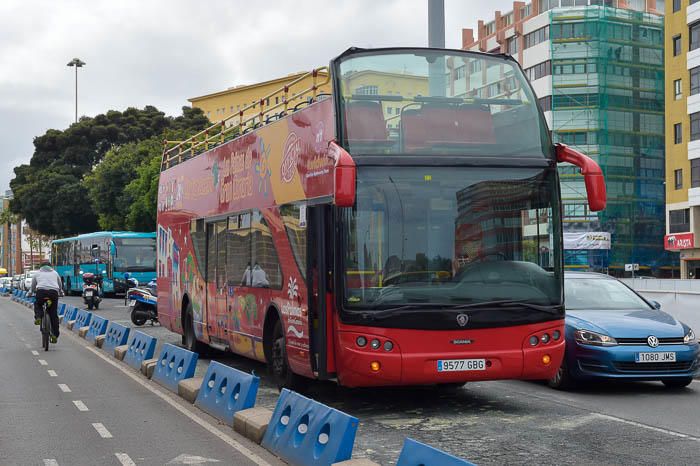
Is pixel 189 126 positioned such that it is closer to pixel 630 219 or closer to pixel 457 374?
pixel 630 219

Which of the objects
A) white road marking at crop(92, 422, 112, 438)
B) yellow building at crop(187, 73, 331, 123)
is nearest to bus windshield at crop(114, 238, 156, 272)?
white road marking at crop(92, 422, 112, 438)

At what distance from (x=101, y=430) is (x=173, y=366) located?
10.6 feet

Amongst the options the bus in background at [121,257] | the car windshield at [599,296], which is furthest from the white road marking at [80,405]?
the bus in background at [121,257]

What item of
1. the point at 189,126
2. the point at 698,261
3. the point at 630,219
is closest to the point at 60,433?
the point at 698,261

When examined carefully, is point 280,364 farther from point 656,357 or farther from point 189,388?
point 656,357

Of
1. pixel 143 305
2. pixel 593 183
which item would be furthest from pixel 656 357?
pixel 143 305

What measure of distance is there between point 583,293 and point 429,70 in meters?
4.38

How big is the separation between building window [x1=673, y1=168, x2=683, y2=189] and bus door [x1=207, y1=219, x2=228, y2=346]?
45.4 meters

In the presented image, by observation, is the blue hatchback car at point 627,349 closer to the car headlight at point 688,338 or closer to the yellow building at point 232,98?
the car headlight at point 688,338

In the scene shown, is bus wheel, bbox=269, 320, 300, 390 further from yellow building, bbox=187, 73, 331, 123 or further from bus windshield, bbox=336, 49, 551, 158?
yellow building, bbox=187, 73, 331, 123

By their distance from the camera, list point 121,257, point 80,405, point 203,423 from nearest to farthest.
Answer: point 203,423 < point 80,405 < point 121,257

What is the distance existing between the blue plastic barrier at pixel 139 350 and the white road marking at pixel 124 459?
672 cm

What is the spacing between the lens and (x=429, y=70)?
34.9 feet

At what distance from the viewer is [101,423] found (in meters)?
10.2
